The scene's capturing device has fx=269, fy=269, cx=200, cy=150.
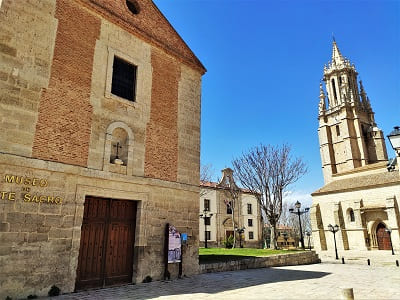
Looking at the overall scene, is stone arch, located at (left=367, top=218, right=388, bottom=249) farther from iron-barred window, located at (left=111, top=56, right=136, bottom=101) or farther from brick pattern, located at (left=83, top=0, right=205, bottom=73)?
iron-barred window, located at (left=111, top=56, right=136, bottom=101)

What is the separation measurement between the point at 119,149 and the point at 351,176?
4100 cm

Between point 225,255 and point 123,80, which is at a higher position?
point 123,80

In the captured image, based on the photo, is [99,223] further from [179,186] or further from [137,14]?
[137,14]

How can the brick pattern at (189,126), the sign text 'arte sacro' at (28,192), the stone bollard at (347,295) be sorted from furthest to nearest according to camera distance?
the brick pattern at (189,126)
the sign text 'arte sacro' at (28,192)
the stone bollard at (347,295)

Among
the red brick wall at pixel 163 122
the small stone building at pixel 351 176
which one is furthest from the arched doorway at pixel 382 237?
the red brick wall at pixel 163 122

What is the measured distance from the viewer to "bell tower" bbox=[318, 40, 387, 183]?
161 feet

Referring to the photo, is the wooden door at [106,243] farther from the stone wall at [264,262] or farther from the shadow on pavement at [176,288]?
the stone wall at [264,262]

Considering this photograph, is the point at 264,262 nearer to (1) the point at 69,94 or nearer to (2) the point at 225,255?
(2) the point at 225,255

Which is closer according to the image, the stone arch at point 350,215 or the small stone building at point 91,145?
the small stone building at point 91,145

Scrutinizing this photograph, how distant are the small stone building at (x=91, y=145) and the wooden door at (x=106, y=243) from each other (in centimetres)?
3

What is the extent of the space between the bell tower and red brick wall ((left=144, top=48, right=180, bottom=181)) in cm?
4497

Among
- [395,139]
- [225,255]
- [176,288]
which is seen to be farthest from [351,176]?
[176,288]

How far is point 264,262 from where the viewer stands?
14.2 m

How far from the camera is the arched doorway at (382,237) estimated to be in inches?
1267
